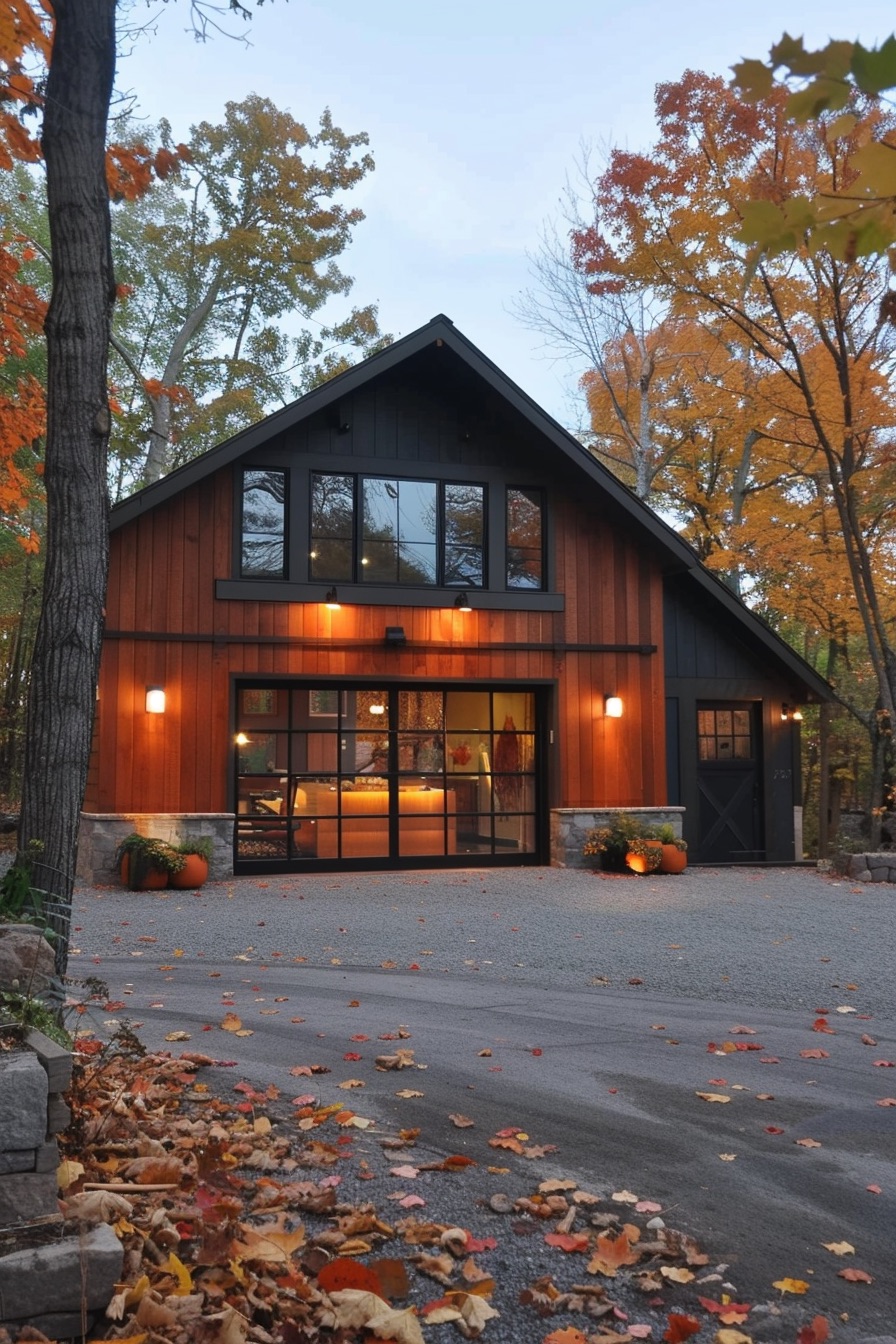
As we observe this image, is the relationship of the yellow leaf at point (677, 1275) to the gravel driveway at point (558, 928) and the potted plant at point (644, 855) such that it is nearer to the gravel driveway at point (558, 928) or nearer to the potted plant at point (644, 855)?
the gravel driveway at point (558, 928)

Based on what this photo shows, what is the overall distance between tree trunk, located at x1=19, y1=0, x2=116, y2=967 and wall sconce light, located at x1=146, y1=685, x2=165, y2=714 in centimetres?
778

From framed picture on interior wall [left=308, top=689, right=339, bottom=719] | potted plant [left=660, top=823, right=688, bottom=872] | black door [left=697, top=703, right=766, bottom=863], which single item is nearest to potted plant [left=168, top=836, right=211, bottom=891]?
framed picture on interior wall [left=308, top=689, right=339, bottom=719]

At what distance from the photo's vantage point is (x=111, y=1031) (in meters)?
5.14

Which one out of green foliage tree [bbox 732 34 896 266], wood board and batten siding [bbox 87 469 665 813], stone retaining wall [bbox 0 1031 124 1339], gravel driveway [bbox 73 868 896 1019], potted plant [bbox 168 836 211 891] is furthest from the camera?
wood board and batten siding [bbox 87 469 665 813]

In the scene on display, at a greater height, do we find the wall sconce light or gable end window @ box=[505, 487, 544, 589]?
gable end window @ box=[505, 487, 544, 589]

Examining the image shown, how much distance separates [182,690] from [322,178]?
1194 centimetres

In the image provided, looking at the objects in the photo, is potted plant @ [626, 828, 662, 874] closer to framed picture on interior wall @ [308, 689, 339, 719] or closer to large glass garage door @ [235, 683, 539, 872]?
large glass garage door @ [235, 683, 539, 872]

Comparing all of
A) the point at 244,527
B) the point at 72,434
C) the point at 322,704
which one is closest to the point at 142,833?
the point at 322,704

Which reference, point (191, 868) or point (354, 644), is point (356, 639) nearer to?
point (354, 644)

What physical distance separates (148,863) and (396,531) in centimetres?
496

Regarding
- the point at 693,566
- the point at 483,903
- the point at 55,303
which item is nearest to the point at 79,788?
the point at 55,303

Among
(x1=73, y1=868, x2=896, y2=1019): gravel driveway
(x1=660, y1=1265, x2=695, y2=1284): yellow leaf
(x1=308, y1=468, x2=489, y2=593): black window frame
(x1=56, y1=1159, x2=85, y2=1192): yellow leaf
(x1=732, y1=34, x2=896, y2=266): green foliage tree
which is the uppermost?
(x1=308, y1=468, x2=489, y2=593): black window frame

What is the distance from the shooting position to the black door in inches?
583

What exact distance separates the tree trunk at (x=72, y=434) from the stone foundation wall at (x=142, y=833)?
7862 mm
